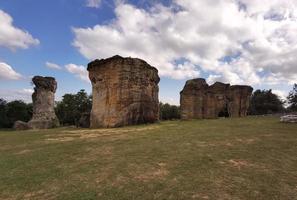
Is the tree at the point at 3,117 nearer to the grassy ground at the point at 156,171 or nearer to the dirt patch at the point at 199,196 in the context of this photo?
the grassy ground at the point at 156,171

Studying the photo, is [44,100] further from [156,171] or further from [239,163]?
[239,163]

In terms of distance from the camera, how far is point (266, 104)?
221ft

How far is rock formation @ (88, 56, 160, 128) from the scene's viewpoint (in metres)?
23.8

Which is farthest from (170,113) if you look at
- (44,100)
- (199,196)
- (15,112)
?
(199,196)

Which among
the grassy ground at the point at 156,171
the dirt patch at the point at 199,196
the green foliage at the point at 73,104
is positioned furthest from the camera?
the green foliage at the point at 73,104

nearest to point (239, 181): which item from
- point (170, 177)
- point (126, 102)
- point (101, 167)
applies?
point (170, 177)

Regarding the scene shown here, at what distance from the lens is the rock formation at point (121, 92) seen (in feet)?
78.0

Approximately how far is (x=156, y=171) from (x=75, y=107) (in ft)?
178

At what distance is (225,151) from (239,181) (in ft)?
11.0

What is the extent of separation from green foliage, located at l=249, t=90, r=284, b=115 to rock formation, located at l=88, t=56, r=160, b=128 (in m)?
49.9

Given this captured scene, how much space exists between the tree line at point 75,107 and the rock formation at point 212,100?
66.2 ft

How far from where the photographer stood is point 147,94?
25766 mm

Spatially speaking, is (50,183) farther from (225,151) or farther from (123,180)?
(225,151)

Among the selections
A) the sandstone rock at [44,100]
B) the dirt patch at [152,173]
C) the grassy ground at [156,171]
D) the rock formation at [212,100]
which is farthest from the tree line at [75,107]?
the dirt patch at [152,173]
